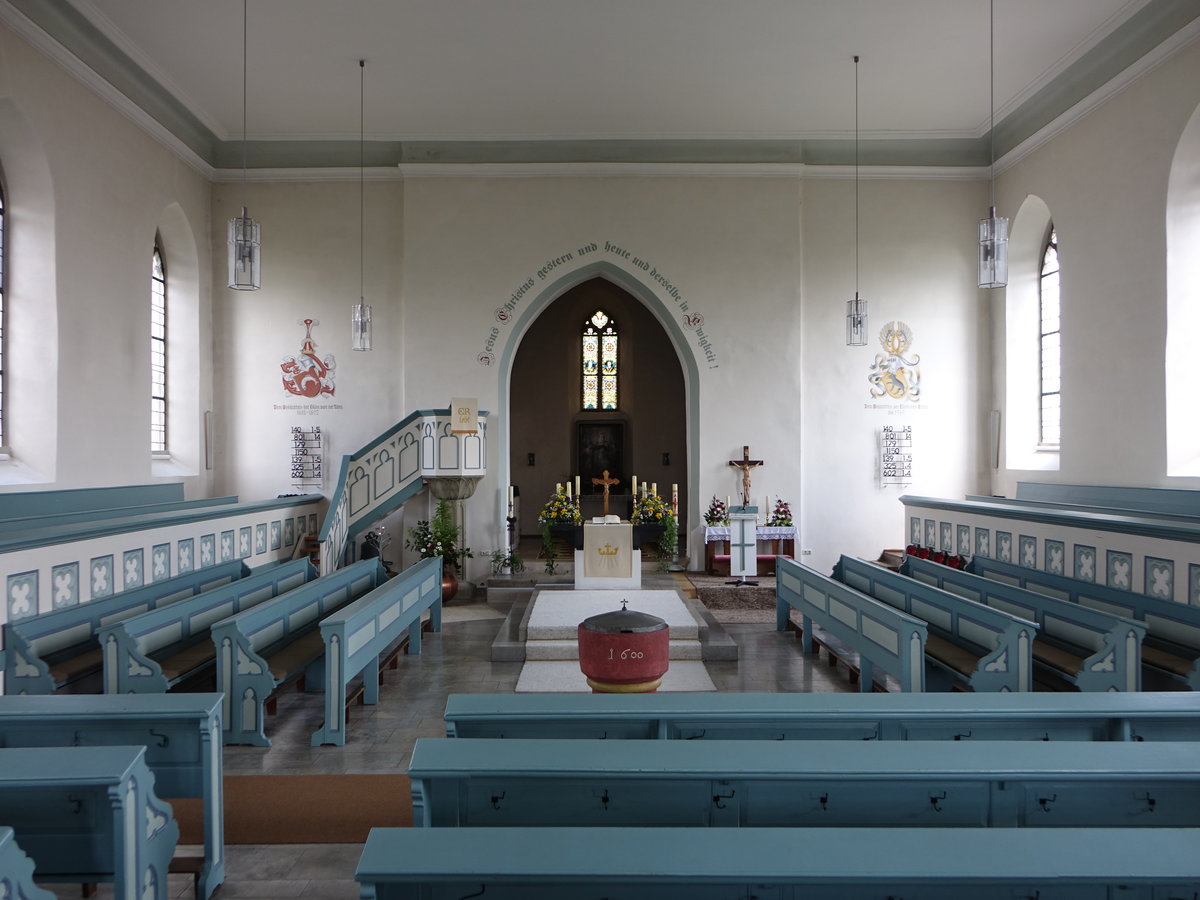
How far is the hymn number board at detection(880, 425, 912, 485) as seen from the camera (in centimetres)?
1180

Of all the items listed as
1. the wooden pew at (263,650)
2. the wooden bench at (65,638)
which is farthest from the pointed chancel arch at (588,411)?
the wooden bench at (65,638)

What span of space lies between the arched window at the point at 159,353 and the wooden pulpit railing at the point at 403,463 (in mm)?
2744

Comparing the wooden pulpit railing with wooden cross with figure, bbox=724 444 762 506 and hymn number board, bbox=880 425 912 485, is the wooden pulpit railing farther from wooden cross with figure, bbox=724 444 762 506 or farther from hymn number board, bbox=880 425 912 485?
hymn number board, bbox=880 425 912 485

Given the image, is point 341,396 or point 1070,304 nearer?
point 1070,304

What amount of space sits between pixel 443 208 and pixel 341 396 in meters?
3.12

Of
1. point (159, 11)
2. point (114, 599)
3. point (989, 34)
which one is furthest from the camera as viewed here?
point (989, 34)

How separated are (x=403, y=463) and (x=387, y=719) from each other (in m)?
5.66

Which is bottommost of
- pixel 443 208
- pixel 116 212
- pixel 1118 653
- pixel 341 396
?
pixel 1118 653

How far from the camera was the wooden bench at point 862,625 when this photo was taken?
5.06 meters

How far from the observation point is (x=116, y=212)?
941cm

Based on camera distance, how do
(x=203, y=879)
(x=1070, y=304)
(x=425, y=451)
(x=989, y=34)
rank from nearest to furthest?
(x=203, y=879), (x=989, y=34), (x=1070, y=304), (x=425, y=451)

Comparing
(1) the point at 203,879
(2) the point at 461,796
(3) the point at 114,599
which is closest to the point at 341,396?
(3) the point at 114,599

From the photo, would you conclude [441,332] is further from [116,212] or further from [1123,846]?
[1123,846]

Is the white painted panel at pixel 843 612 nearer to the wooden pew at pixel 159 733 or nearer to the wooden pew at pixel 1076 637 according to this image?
the wooden pew at pixel 1076 637
